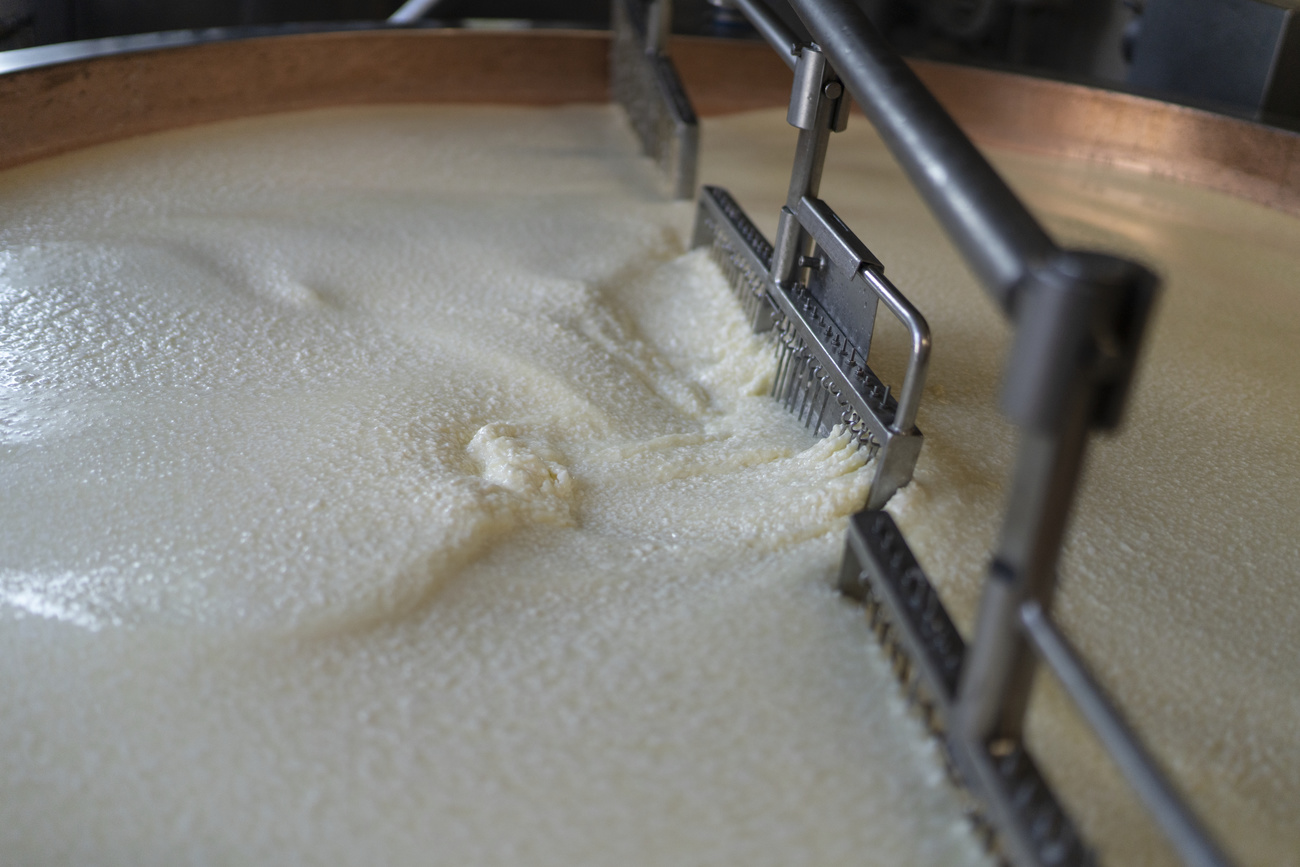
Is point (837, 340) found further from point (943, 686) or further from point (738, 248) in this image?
point (943, 686)

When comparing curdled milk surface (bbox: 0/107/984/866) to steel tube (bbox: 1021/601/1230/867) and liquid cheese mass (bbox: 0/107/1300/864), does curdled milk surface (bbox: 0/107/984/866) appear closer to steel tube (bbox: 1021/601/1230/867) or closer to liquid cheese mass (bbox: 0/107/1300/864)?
liquid cheese mass (bbox: 0/107/1300/864)

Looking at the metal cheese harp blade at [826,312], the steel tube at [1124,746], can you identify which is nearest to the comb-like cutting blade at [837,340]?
the metal cheese harp blade at [826,312]

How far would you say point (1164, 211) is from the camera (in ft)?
6.74

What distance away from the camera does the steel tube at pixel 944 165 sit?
554mm

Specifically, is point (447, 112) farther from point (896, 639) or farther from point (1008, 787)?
point (1008, 787)

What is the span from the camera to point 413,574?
896 millimetres

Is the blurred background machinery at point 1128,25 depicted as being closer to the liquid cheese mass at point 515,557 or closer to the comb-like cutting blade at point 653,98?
the comb-like cutting blade at point 653,98

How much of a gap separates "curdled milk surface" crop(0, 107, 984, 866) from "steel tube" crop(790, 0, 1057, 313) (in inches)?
15.1

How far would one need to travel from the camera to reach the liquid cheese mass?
2.36ft

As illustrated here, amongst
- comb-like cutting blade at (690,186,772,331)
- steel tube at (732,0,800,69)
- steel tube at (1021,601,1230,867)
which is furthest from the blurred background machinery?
steel tube at (1021,601,1230,867)

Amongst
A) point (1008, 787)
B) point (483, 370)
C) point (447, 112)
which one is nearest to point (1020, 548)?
point (1008, 787)

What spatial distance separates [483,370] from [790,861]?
760 mm

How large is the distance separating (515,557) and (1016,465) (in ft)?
1.68

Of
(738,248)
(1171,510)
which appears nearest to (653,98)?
(738,248)
